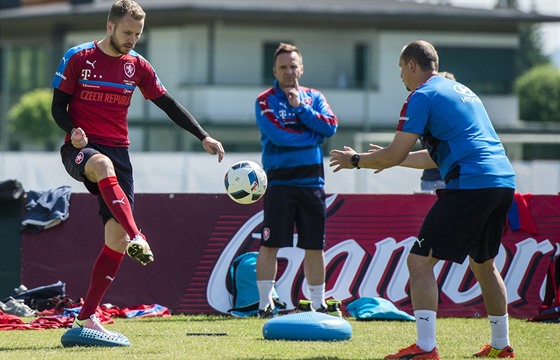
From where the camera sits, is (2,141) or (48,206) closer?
(48,206)

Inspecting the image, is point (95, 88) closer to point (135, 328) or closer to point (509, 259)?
point (135, 328)

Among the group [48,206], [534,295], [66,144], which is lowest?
[534,295]

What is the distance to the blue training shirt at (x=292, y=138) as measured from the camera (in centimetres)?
973

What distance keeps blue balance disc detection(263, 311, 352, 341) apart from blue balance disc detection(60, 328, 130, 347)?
1118 mm

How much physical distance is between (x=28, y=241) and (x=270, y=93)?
2.83 m

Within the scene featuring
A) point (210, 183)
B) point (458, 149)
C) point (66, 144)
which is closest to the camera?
point (458, 149)

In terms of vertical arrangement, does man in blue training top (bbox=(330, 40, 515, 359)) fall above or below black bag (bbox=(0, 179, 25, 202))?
above

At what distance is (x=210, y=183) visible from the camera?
16.8 meters

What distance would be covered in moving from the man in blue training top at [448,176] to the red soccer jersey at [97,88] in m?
1.72

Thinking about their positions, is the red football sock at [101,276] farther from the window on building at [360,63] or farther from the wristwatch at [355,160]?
the window on building at [360,63]

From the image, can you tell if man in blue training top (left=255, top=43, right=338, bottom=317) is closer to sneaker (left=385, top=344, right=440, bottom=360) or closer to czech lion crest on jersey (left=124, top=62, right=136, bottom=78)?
czech lion crest on jersey (left=124, top=62, right=136, bottom=78)

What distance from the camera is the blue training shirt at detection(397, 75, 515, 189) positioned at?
6695mm

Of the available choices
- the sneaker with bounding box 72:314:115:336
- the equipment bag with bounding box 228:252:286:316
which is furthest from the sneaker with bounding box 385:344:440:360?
the equipment bag with bounding box 228:252:286:316

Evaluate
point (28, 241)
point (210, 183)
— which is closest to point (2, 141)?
point (210, 183)
